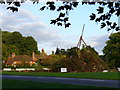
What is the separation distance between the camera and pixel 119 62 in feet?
205

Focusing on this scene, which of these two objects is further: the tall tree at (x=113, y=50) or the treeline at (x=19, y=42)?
the treeline at (x=19, y=42)

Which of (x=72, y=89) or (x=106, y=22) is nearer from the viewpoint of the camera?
(x=106, y=22)

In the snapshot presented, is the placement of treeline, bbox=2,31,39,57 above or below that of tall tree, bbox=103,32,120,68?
above

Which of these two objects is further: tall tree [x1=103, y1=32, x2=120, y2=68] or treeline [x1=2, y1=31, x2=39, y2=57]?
treeline [x1=2, y1=31, x2=39, y2=57]

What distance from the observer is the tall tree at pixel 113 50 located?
6291 centimetres

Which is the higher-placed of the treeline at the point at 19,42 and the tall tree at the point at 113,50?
the treeline at the point at 19,42

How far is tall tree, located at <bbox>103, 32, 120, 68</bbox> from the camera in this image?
206 feet

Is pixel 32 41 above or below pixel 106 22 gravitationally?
above

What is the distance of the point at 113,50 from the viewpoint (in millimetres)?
65500

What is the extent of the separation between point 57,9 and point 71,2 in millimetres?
345

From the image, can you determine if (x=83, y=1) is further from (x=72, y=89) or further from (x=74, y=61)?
(x=74, y=61)

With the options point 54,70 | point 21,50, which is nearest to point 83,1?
point 54,70

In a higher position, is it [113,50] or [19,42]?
[19,42]

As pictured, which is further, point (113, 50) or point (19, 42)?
point (19, 42)
